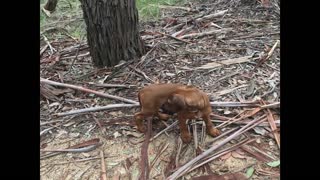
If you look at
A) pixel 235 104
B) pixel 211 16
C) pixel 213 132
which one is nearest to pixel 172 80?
pixel 235 104

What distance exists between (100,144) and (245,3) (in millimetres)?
3010

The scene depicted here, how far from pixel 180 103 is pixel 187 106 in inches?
2.1

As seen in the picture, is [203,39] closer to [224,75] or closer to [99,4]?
[224,75]

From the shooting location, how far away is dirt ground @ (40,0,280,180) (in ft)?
9.64

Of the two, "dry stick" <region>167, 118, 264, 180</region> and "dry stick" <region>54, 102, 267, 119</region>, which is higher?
"dry stick" <region>54, 102, 267, 119</region>

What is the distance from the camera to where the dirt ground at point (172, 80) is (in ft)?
9.64

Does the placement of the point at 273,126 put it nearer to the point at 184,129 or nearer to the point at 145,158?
the point at 184,129

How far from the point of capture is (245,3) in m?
5.35

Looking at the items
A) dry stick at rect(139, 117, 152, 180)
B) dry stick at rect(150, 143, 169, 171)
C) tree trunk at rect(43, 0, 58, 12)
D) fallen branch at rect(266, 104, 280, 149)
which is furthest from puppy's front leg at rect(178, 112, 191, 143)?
tree trunk at rect(43, 0, 58, 12)

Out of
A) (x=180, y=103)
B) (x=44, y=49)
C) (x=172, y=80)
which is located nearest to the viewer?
(x=180, y=103)

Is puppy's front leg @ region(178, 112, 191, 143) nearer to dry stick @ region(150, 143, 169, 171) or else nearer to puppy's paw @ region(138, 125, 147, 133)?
dry stick @ region(150, 143, 169, 171)

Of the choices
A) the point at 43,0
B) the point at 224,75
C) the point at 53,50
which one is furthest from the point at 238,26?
the point at 43,0

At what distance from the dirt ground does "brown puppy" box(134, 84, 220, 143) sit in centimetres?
15

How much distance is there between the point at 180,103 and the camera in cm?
288
